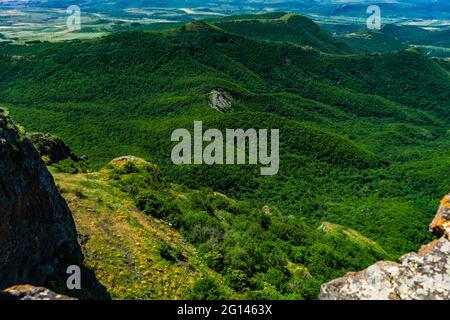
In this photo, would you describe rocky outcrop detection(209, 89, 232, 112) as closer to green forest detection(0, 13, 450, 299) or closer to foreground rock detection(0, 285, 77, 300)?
green forest detection(0, 13, 450, 299)

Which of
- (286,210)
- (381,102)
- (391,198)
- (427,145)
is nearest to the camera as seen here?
(286,210)

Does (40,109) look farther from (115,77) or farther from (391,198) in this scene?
(391,198)

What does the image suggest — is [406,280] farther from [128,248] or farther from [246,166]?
[246,166]

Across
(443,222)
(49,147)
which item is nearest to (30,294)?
(443,222)

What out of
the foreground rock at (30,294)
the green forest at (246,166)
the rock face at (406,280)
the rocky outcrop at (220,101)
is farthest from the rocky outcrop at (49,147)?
the rocky outcrop at (220,101)

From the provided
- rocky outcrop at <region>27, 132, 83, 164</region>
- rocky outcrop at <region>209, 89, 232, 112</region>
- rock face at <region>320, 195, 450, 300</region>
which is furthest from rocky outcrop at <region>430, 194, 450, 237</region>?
rocky outcrop at <region>209, 89, 232, 112</region>

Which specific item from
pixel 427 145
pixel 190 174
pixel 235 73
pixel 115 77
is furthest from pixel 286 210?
pixel 235 73
